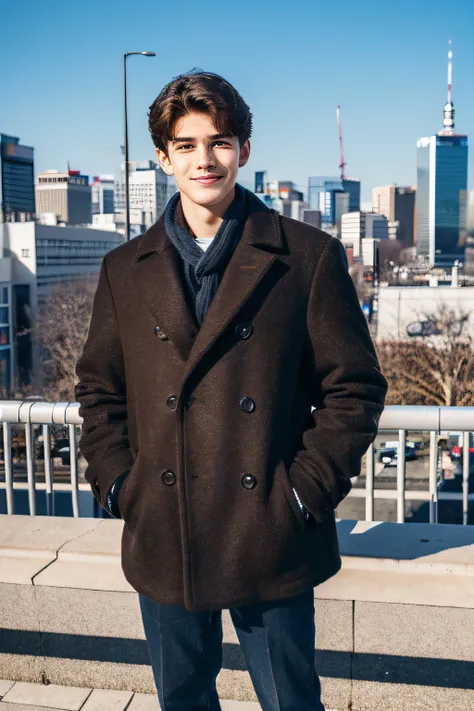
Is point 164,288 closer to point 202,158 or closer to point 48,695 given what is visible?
point 202,158

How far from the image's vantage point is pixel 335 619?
2924mm

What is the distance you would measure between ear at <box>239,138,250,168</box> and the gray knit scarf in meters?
0.12

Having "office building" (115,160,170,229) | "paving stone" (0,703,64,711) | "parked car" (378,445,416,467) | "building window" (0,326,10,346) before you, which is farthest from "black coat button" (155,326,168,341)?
"office building" (115,160,170,229)

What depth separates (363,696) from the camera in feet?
9.61

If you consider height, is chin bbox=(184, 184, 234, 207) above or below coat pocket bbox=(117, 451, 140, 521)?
above

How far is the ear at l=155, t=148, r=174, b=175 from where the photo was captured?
87.8 inches

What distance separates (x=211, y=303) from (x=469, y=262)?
6969 inches

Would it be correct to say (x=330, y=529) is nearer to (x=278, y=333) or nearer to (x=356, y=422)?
(x=356, y=422)

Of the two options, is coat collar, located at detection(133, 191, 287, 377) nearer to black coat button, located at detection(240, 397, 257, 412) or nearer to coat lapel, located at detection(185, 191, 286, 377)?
coat lapel, located at detection(185, 191, 286, 377)

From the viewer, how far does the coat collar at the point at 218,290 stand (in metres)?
2.05

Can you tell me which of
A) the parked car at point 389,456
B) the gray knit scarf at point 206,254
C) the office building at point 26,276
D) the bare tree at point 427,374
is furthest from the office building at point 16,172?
the gray knit scarf at point 206,254

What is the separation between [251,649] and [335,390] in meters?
0.72

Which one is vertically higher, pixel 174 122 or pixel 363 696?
pixel 174 122

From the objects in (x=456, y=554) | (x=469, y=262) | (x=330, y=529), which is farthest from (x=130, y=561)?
(x=469, y=262)
